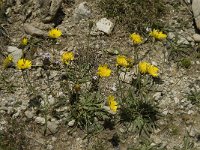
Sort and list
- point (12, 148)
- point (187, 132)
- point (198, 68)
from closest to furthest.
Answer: point (12, 148) → point (187, 132) → point (198, 68)

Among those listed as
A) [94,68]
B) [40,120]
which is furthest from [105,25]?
[40,120]

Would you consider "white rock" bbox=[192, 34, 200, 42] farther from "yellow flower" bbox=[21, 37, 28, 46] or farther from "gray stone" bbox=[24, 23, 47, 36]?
"yellow flower" bbox=[21, 37, 28, 46]

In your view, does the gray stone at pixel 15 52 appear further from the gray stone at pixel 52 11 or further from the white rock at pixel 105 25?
the white rock at pixel 105 25

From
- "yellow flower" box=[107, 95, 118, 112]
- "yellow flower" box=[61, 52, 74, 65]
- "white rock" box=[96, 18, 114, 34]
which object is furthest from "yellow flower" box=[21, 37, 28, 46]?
"yellow flower" box=[107, 95, 118, 112]

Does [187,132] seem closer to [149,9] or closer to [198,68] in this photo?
[198,68]

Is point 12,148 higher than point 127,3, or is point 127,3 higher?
point 127,3

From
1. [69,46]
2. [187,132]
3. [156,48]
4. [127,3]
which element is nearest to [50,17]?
[69,46]
